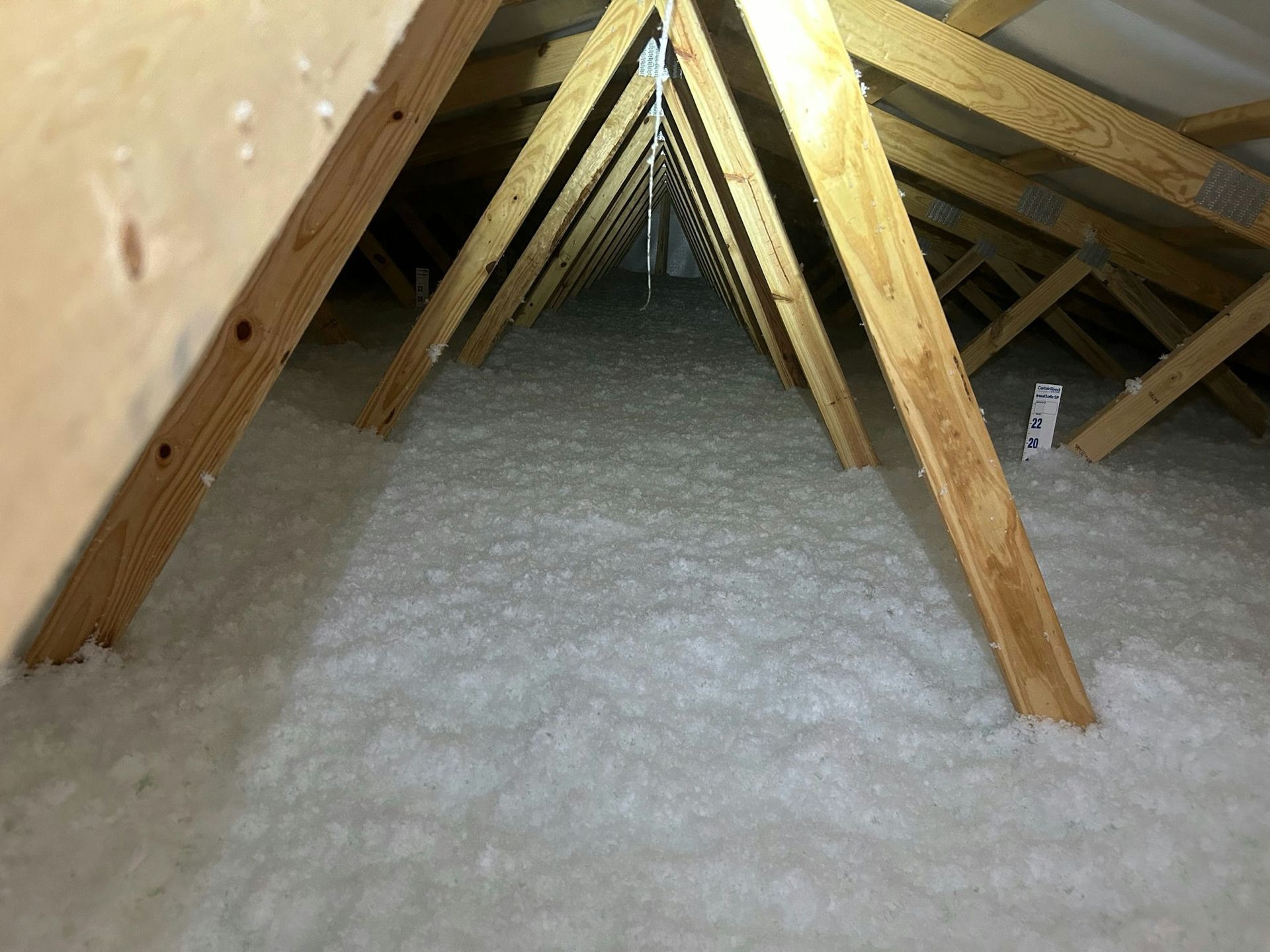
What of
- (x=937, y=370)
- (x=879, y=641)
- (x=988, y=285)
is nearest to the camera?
(x=937, y=370)

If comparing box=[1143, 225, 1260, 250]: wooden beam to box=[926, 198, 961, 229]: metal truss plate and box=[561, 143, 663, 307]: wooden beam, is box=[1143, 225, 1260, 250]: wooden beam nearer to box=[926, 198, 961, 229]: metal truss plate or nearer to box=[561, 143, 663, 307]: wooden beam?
box=[926, 198, 961, 229]: metal truss plate

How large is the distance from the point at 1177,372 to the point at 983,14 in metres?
1.29

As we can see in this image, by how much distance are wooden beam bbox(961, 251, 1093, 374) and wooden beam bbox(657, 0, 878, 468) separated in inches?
29.8

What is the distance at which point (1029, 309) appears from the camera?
319cm

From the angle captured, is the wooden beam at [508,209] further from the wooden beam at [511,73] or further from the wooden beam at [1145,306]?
the wooden beam at [1145,306]

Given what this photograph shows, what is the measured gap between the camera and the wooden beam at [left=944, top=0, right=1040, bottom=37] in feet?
5.16

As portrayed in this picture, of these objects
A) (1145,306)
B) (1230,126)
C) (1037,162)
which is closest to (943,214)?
(1145,306)

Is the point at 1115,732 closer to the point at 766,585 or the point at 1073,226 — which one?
the point at 766,585

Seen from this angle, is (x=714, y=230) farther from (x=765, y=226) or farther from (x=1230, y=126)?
(x=1230, y=126)

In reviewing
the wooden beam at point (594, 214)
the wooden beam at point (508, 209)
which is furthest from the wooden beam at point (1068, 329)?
the wooden beam at point (508, 209)

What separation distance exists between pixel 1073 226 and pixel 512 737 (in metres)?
2.61

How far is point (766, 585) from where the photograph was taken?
181 cm

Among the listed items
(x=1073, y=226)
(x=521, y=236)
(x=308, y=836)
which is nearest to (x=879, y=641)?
(x=308, y=836)

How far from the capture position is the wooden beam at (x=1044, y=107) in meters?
1.76
